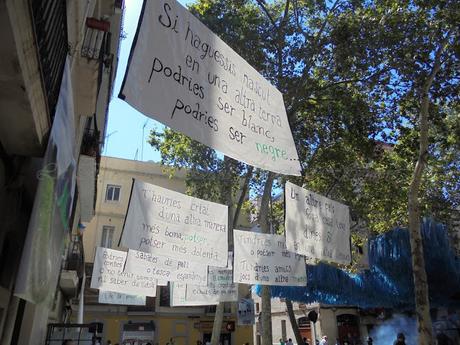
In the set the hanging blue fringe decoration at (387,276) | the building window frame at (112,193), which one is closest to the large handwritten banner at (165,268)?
the hanging blue fringe decoration at (387,276)

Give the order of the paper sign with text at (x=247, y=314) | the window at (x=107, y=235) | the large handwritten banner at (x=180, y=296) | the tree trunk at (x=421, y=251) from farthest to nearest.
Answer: the window at (x=107, y=235) < the paper sign with text at (x=247, y=314) < the large handwritten banner at (x=180, y=296) < the tree trunk at (x=421, y=251)

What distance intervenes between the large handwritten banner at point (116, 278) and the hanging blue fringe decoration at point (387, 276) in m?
4.18

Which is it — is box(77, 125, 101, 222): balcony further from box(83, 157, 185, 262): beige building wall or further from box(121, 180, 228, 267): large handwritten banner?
box(83, 157, 185, 262): beige building wall

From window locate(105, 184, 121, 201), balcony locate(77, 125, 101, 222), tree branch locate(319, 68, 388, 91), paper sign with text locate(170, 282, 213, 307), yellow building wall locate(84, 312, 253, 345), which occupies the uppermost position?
window locate(105, 184, 121, 201)

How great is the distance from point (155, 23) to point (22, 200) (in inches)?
109

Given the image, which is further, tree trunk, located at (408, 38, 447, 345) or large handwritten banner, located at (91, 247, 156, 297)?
large handwritten banner, located at (91, 247, 156, 297)

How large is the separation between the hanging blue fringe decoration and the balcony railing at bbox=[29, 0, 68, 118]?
8269mm

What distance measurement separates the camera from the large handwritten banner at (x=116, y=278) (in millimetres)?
8578

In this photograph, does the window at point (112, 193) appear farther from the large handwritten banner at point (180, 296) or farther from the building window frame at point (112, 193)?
the large handwritten banner at point (180, 296)

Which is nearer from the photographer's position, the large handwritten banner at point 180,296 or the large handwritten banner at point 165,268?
the large handwritten banner at point 165,268

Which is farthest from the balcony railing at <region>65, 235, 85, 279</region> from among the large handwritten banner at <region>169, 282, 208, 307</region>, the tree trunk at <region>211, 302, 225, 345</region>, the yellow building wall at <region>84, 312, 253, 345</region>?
the yellow building wall at <region>84, 312, 253, 345</region>

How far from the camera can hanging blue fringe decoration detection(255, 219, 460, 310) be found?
10.9m

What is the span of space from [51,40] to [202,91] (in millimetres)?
1324

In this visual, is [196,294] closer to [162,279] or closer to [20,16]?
[162,279]
